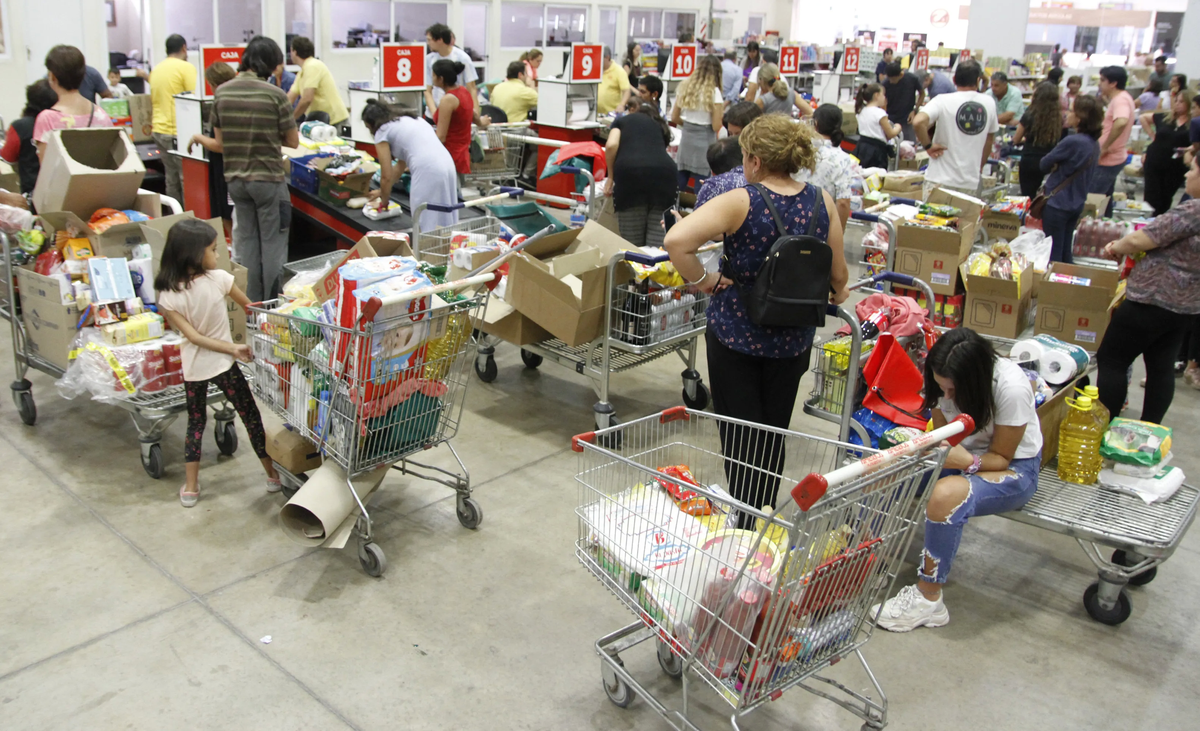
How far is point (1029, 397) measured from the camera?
11.2 feet

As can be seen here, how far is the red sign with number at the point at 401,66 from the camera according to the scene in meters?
7.56

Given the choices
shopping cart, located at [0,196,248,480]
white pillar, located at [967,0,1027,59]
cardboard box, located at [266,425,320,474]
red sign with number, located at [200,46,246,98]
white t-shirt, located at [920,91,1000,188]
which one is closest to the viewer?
cardboard box, located at [266,425,320,474]

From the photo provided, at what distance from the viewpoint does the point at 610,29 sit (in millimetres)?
21109

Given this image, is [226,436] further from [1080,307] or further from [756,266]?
[1080,307]

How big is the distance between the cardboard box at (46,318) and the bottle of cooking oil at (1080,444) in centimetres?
444

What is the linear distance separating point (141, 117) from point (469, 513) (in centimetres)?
733

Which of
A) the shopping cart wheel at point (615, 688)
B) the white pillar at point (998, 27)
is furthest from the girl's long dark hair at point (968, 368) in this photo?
the white pillar at point (998, 27)

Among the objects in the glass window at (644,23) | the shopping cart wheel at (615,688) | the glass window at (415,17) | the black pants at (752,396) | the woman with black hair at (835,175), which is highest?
the glass window at (644,23)

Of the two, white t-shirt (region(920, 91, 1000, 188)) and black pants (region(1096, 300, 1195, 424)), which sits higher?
white t-shirt (region(920, 91, 1000, 188))

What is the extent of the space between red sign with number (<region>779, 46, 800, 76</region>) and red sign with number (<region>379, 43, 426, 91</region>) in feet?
20.9

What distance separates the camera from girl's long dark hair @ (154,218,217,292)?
3824 mm

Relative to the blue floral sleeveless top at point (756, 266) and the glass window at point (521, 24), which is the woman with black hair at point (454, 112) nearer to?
the blue floral sleeveless top at point (756, 266)

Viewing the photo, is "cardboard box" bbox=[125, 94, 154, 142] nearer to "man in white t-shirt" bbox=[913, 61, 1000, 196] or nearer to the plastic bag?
"man in white t-shirt" bbox=[913, 61, 1000, 196]

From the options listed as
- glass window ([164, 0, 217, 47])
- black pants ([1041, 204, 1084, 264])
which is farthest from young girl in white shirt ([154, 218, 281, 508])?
glass window ([164, 0, 217, 47])
